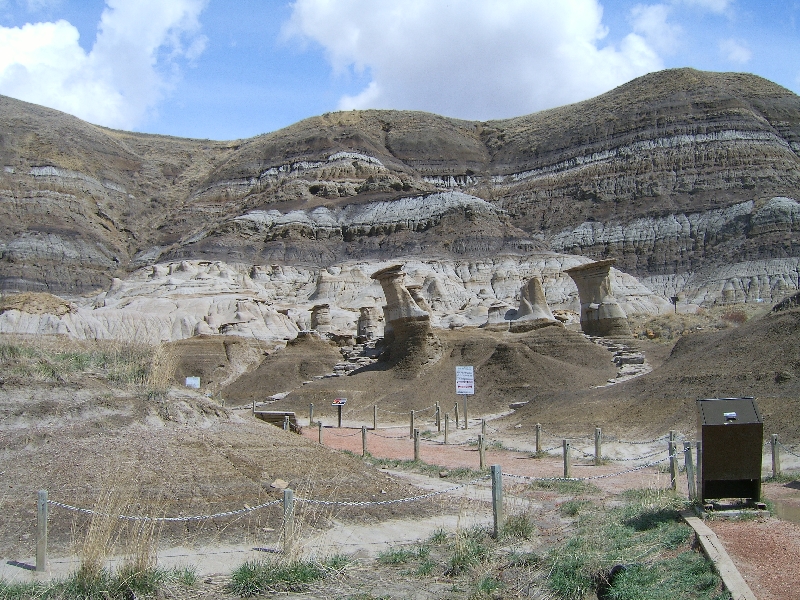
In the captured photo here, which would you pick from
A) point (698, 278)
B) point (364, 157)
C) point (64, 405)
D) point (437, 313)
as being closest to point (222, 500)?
point (64, 405)

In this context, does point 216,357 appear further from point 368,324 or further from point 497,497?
point 497,497

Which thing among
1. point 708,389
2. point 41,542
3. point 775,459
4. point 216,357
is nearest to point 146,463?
point 41,542

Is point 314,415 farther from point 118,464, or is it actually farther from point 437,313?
point 437,313

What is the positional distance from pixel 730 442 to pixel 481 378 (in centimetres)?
2341

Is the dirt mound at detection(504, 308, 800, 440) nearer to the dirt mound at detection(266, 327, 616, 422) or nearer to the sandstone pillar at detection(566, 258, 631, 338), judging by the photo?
the dirt mound at detection(266, 327, 616, 422)

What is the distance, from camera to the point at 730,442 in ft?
31.3

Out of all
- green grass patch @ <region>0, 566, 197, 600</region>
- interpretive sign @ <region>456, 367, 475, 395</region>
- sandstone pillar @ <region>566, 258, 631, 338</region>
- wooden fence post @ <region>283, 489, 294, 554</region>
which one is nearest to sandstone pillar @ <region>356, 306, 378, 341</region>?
sandstone pillar @ <region>566, 258, 631, 338</region>

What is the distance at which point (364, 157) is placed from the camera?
393 feet

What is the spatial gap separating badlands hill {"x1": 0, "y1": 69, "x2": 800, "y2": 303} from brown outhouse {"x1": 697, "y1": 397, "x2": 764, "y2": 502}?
6753 centimetres

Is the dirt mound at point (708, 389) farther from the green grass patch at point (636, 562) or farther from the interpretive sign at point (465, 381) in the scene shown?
the green grass patch at point (636, 562)

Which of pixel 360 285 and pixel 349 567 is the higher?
pixel 360 285

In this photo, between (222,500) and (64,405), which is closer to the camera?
(222,500)

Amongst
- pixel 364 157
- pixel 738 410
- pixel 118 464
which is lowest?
pixel 118 464

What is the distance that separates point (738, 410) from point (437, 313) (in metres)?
54.6
